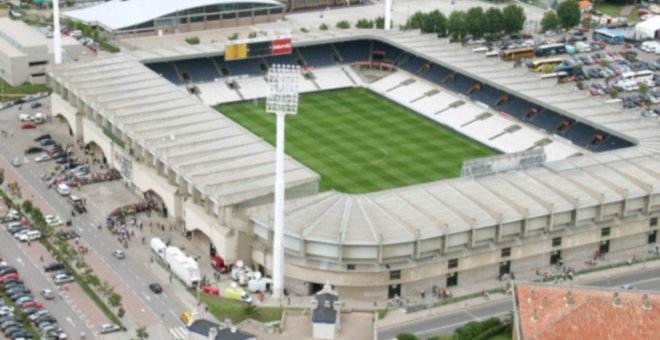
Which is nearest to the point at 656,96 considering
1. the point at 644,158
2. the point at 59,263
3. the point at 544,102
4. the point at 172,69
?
the point at 544,102

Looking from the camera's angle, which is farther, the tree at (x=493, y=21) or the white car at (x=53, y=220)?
the tree at (x=493, y=21)

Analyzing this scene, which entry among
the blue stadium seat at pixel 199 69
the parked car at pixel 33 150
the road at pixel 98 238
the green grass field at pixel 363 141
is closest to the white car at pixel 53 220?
the road at pixel 98 238

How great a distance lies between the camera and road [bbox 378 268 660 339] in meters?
103

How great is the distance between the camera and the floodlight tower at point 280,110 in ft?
335

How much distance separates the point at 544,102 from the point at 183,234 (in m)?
48.8

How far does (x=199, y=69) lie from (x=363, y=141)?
29.1 meters

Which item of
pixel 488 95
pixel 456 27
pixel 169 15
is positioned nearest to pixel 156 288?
pixel 488 95

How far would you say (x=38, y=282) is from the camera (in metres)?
109

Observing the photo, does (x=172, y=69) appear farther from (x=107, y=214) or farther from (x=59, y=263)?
(x=59, y=263)

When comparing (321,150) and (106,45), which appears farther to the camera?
(106,45)

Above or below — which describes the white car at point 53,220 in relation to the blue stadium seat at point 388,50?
below

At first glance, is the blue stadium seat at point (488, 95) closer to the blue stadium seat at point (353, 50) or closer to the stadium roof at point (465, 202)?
the blue stadium seat at point (353, 50)

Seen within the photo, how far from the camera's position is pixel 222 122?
131 metres

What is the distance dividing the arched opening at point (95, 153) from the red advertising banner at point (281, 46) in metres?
33.9
